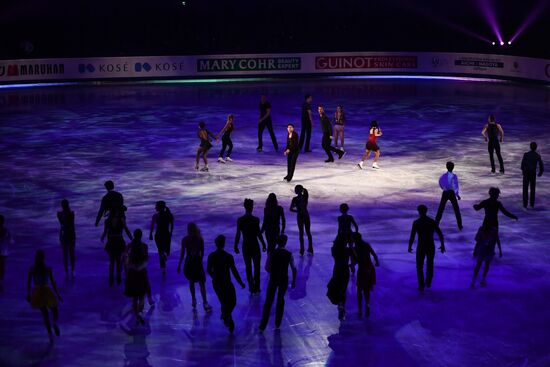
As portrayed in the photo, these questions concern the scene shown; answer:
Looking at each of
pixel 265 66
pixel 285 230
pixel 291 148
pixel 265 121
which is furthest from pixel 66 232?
pixel 265 66

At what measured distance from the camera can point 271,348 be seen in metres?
10.9

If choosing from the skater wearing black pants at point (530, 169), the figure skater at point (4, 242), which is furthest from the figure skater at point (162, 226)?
the skater wearing black pants at point (530, 169)

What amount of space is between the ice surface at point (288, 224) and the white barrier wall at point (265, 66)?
10099 millimetres

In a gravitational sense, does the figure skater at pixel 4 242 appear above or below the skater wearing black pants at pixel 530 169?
below

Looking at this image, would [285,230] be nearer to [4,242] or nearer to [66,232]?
[66,232]

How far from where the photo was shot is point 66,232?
43.1ft

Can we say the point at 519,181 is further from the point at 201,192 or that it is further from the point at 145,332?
the point at 145,332

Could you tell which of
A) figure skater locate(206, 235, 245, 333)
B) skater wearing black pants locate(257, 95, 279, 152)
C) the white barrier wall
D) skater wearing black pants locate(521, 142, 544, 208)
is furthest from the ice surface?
the white barrier wall

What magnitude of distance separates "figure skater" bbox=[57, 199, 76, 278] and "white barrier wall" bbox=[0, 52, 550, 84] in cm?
3436

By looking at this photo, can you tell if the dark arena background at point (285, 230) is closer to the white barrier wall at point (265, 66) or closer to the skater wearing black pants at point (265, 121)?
the skater wearing black pants at point (265, 121)

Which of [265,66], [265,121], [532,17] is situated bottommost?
[265,121]

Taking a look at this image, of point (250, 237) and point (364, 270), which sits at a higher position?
point (250, 237)

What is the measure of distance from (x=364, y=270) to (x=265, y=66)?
3913 cm

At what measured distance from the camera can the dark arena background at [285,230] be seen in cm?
1105
